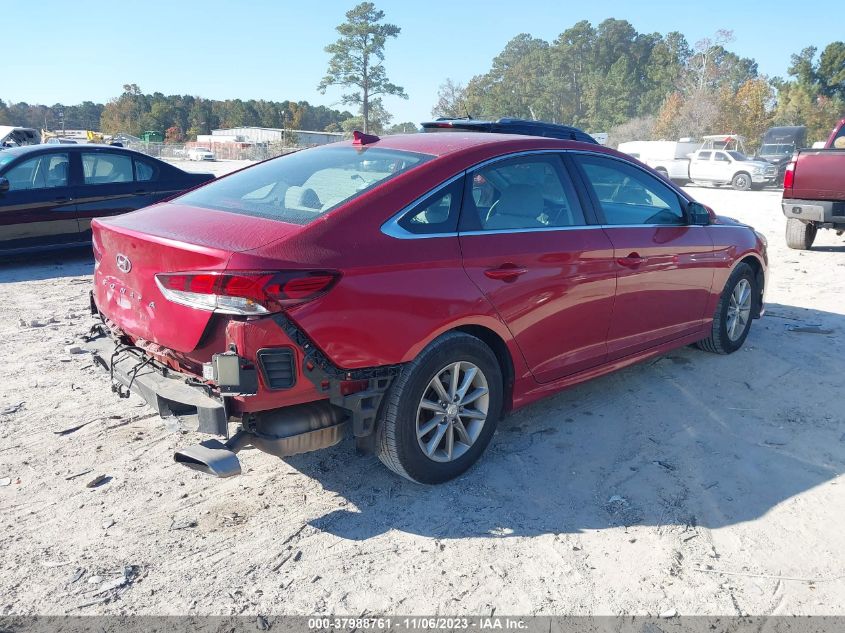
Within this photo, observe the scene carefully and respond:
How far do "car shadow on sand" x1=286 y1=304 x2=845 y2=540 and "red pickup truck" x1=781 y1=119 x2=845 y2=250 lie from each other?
19.3ft

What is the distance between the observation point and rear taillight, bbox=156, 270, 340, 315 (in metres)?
2.83

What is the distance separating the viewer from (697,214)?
5.09 metres

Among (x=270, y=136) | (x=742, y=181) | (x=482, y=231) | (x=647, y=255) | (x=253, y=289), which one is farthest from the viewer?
(x=270, y=136)

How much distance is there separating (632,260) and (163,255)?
2.81 m

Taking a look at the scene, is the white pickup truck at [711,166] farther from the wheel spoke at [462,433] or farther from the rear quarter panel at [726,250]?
the wheel spoke at [462,433]

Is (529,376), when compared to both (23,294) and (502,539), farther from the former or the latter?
(23,294)

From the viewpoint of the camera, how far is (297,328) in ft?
9.53

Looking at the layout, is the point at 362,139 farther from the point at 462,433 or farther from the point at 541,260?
the point at 462,433

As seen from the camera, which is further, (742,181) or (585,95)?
(585,95)

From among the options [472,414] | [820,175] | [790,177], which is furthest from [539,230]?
[790,177]

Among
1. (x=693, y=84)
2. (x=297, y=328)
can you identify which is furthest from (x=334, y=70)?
(x=297, y=328)

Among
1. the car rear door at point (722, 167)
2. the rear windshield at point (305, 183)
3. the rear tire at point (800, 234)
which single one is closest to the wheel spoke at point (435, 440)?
the rear windshield at point (305, 183)

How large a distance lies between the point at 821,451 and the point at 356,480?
2720mm

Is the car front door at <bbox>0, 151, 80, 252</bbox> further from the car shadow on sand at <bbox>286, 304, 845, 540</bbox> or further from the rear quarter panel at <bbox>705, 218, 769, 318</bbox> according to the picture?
the rear quarter panel at <bbox>705, 218, 769, 318</bbox>
